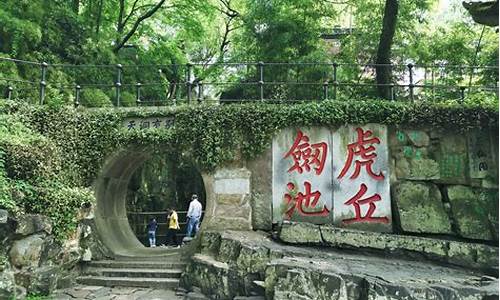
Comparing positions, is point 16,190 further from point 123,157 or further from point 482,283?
point 482,283

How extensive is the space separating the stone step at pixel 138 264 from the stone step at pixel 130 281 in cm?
37

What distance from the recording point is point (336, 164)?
8109 millimetres

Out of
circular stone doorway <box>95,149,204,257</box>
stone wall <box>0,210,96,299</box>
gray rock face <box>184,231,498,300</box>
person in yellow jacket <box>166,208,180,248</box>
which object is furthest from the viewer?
person in yellow jacket <box>166,208,180,248</box>

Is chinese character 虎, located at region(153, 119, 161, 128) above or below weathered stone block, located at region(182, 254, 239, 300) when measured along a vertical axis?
above

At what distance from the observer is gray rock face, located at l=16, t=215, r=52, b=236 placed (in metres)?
6.33

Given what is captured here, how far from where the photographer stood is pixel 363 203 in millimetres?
7988

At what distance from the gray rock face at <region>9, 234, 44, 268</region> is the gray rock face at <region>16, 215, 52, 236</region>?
4.0 inches

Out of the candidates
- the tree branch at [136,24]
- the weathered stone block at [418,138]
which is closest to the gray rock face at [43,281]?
the weathered stone block at [418,138]

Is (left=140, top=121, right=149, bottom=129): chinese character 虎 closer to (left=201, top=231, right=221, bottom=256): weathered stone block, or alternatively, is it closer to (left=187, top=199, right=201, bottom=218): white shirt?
(left=201, top=231, right=221, bottom=256): weathered stone block

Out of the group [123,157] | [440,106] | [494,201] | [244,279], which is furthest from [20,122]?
[494,201]

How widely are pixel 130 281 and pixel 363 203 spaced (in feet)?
13.6

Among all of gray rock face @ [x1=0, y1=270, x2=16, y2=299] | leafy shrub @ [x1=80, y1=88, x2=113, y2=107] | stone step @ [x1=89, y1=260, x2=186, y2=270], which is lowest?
stone step @ [x1=89, y1=260, x2=186, y2=270]

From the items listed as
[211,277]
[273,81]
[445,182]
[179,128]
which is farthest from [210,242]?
[273,81]

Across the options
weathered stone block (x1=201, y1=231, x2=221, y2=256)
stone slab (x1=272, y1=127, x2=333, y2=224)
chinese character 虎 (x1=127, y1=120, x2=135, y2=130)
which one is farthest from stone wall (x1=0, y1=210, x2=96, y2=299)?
stone slab (x1=272, y1=127, x2=333, y2=224)
